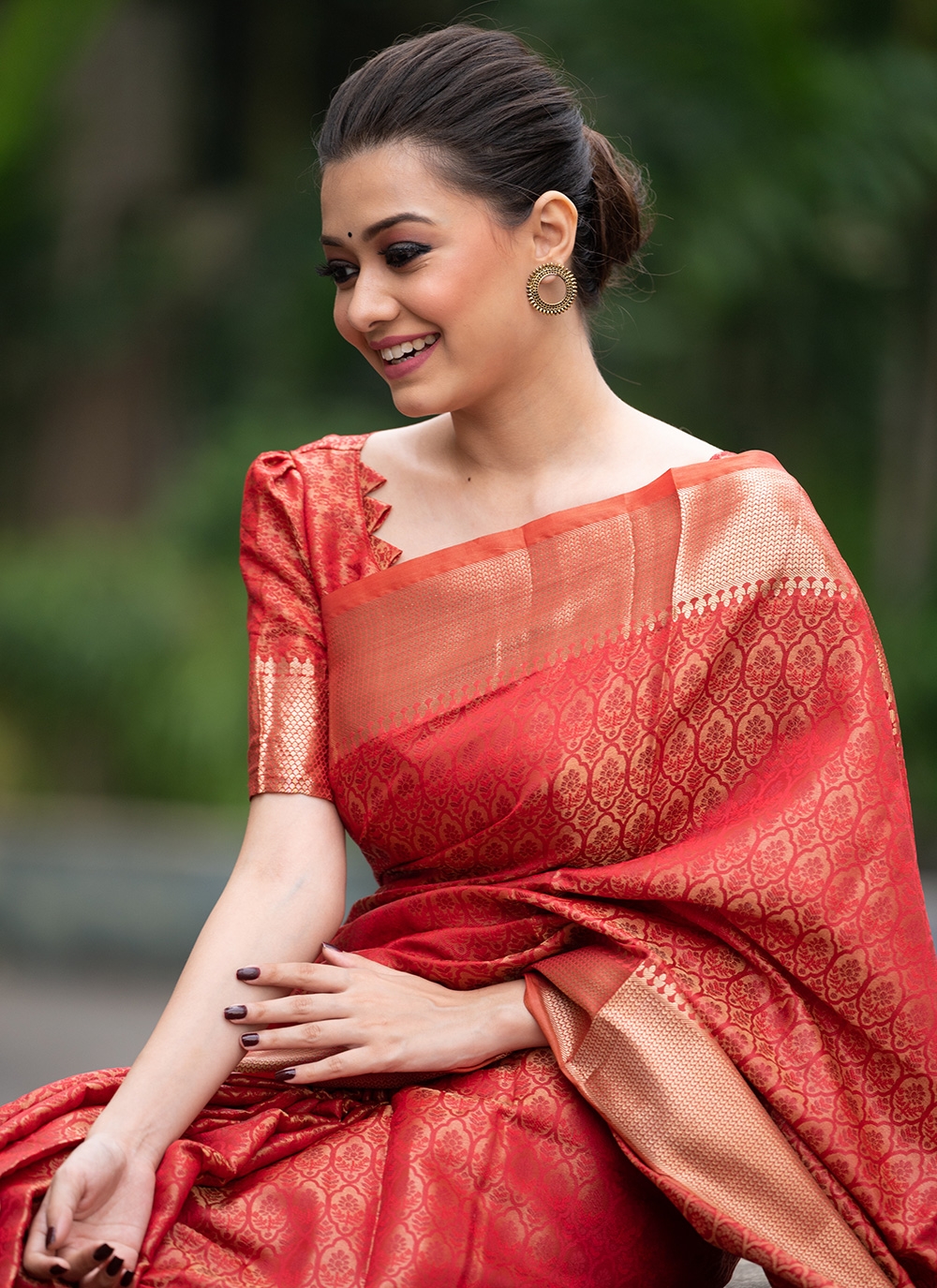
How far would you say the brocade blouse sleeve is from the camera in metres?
1.90

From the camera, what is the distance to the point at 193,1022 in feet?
5.54

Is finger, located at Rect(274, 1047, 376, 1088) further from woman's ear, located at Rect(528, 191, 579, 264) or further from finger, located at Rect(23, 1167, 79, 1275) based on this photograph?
woman's ear, located at Rect(528, 191, 579, 264)

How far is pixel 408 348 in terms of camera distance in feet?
6.11

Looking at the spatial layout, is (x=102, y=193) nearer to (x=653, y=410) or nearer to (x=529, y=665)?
(x=653, y=410)

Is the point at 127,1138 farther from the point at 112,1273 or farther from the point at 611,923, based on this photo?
the point at 611,923

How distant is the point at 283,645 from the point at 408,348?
1.30 feet

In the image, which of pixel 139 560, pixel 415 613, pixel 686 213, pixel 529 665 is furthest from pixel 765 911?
pixel 139 560

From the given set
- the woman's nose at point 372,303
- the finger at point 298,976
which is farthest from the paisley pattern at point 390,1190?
the woman's nose at point 372,303

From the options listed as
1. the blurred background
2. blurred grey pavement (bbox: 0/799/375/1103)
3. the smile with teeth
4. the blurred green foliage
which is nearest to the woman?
the smile with teeth

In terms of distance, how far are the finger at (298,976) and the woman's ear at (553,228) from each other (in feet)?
2.91

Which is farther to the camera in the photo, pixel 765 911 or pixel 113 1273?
pixel 765 911

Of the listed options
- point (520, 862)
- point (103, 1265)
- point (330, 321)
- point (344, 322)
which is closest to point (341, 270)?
point (344, 322)

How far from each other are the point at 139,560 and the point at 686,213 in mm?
2598

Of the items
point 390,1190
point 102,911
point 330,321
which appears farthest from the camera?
point 330,321
